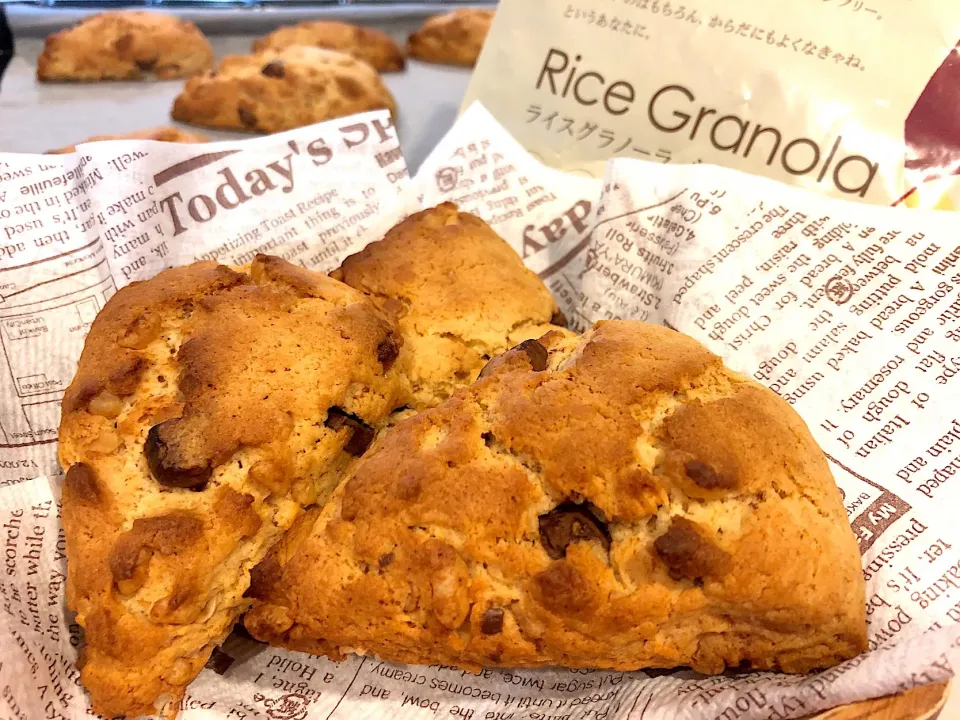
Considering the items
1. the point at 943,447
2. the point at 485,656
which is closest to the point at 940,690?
the point at 943,447

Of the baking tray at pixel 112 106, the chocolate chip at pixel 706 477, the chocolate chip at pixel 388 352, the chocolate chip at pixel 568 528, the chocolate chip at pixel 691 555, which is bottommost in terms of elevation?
the baking tray at pixel 112 106

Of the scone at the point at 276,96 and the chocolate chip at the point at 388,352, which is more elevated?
the chocolate chip at the point at 388,352

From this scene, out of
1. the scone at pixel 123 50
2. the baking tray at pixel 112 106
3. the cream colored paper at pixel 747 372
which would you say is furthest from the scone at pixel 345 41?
the cream colored paper at pixel 747 372

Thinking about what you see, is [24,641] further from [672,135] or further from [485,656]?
[672,135]

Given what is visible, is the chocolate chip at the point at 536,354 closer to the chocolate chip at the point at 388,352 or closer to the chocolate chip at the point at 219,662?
the chocolate chip at the point at 388,352

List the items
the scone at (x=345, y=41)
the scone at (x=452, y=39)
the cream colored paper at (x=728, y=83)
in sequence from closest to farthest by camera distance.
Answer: the cream colored paper at (x=728, y=83)
the scone at (x=345, y=41)
the scone at (x=452, y=39)

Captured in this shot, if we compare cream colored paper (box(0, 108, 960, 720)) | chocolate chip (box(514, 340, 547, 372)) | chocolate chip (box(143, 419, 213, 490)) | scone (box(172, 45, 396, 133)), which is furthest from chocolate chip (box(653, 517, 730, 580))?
scone (box(172, 45, 396, 133))
